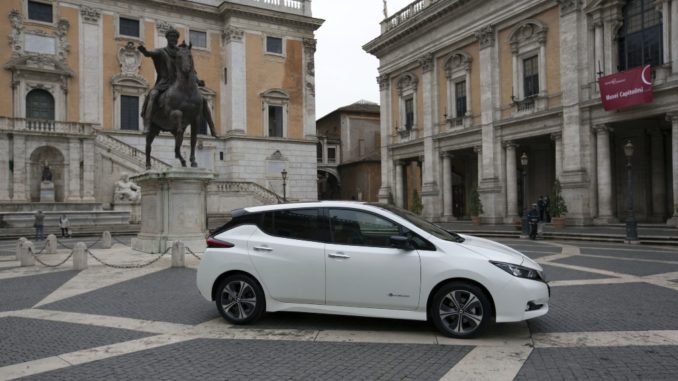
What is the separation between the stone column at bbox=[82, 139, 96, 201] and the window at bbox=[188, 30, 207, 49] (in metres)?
12.5

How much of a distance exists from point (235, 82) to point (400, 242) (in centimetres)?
3614

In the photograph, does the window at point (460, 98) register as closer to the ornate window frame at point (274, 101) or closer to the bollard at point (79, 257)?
the ornate window frame at point (274, 101)

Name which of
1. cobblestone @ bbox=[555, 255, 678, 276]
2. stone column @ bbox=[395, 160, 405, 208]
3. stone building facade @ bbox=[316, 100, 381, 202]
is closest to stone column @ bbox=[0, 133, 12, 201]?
stone column @ bbox=[395, 160, 405, 208]

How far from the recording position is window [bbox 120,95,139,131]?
36.0m

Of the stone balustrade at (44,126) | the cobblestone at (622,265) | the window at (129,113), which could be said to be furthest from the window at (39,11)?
the cobblestone at (622,265)

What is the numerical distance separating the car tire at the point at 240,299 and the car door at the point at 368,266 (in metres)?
0.98

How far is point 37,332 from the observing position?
6219mm

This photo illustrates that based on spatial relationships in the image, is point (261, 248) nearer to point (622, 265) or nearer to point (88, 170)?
point (622, 265)

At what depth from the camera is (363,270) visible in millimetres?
5938

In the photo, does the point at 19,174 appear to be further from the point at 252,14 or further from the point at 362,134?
the point at 362,134

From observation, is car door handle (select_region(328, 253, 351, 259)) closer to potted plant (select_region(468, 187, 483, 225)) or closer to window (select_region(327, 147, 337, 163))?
potted plant (select_region(468, 187, 483, 225))

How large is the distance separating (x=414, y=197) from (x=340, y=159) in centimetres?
2171

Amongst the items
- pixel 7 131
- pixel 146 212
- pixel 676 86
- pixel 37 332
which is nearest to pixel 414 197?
pixel 676 86

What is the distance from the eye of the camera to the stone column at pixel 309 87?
4309 centimetres
